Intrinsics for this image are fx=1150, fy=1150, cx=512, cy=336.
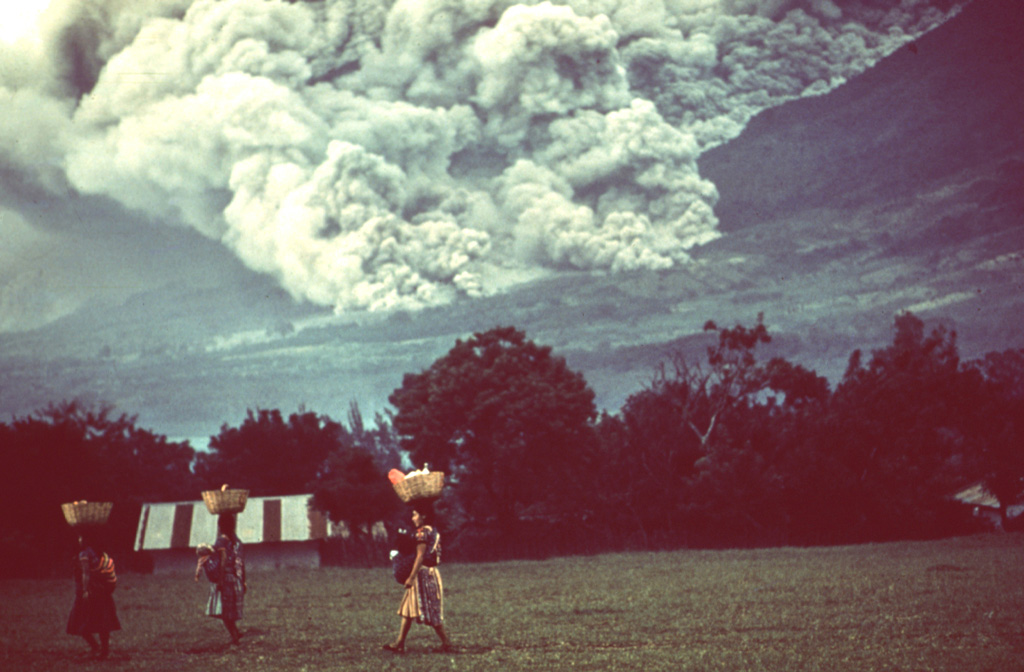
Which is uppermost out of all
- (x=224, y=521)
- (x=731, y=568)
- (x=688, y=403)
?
(x=688, y=403)

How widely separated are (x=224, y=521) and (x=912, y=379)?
50.8m

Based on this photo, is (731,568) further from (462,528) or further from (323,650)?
(462,528)

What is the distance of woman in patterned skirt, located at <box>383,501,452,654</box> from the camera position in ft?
54.1

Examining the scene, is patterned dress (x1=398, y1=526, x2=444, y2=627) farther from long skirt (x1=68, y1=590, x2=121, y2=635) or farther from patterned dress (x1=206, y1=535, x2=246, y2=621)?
long skirt (x1=68, y1=590, x2=121, y2=635)

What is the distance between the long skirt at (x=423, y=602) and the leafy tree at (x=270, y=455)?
7024cm

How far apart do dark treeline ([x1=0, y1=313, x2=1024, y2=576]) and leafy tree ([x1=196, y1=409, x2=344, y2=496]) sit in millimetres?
18856

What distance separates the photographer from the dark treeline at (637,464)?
5828 centimetres

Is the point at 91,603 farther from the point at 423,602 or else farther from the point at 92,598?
the point at 423,602

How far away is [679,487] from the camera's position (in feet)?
205

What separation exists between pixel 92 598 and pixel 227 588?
2012 millimetres

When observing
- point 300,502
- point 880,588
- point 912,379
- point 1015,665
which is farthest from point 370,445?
point 1015,665

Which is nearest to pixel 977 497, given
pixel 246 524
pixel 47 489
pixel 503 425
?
pixel 503 425

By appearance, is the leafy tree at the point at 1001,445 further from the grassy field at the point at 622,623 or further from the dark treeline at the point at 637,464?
the grassy field at the point at 622,623

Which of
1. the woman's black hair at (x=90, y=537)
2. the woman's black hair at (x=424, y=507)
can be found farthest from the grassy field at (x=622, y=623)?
the woman's black hair at (x=424, y=507)
